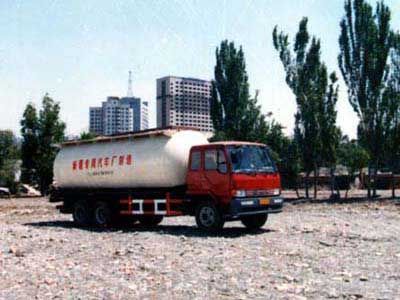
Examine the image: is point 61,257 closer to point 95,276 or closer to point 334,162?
point 95,276

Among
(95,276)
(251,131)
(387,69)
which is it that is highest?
A: (387,69)

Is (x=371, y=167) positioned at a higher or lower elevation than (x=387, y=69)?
lower

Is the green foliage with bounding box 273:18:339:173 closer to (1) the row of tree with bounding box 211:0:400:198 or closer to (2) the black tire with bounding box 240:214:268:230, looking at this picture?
(1) the row of tree with bounding box 211:0:400:198

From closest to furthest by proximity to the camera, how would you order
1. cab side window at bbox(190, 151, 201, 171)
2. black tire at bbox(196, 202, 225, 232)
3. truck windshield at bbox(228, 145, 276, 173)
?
1. truck windshield at bbox(228, 145, 276, 173)
2. black tire at bbox(196, 202, 225, 232)
3. cab side window at bbox(190, 151, 201, 171)

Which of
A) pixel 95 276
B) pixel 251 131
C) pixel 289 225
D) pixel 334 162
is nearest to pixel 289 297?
pixel 95 276

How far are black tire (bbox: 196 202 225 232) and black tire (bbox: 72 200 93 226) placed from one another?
15.8ft

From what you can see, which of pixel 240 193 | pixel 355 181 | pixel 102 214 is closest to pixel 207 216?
pixel 240 193

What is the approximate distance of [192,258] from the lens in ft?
35.8

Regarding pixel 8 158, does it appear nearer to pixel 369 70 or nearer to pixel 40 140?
pixel 40 140

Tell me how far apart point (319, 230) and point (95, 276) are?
27.5 ft

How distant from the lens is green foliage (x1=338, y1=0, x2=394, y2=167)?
122 ft

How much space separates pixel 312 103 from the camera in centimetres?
3803

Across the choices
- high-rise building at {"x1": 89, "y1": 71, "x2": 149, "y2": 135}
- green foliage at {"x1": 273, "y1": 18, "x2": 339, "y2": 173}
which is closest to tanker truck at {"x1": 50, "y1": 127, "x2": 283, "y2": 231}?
green foliage at {"x1": 273, "y1": 18, "x2": 339, "y2": 173}

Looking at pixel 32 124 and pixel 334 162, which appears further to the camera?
pixel 32 124
